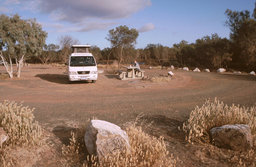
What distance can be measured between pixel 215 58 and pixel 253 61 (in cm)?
475

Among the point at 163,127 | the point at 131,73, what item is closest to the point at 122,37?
the point at 131,73

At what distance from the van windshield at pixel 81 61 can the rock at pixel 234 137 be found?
1100 cm

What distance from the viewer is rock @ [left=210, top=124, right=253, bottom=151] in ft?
12.8

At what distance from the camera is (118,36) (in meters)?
32.5

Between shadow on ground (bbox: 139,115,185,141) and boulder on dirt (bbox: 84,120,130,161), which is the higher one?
boulder on dirt (bbox: 84,120,130,161)

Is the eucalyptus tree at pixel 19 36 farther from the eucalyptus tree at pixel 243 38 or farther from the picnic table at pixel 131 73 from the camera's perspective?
the eucalyptus tree at pixel 243 38

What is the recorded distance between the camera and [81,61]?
1406 centimetres

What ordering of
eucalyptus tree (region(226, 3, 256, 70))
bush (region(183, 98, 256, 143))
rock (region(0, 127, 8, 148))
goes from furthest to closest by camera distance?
eucalyptus tree (region(226, 3, 256, 70))
bush (region(183, 98, 256, 143))
rock (region(0, 127, 8, 148))

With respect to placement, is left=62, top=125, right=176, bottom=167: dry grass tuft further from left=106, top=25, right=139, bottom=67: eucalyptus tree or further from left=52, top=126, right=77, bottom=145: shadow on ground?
left=106, top=25, right=139, bottom=67: eucalyptus tree

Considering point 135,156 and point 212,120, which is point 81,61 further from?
point 135,156

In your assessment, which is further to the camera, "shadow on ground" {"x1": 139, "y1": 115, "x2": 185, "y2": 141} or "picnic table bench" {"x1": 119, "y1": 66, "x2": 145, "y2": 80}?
"picnic table bench" {"x1": 119, "y1": 66, "x2": 145, "y2": 80}

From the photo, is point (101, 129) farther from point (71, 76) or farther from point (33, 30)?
point (33, 30)

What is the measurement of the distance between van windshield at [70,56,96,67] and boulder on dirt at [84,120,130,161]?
34.2 feet

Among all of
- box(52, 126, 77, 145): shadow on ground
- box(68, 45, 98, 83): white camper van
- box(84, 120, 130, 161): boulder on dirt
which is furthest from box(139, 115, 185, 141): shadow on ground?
box(68, 45, 98, 83): white camper van
